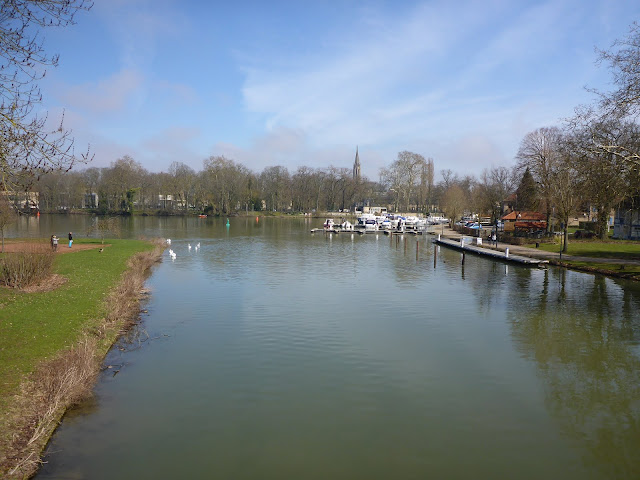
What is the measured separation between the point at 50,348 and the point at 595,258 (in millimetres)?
35654

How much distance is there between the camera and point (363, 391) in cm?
1163

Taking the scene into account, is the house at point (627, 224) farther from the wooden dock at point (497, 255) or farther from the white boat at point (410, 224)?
the white boat at point (410, 224)

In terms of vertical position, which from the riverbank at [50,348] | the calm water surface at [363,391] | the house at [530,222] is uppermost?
the house at [530,222]

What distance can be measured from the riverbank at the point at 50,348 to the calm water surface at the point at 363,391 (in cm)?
54

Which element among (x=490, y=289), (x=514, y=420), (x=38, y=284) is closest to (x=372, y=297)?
(x=490, y=289)

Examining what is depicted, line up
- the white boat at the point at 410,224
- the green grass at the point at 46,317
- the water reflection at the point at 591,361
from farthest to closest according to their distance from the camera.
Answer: the white boat at the point at 410,224 → the green grass at the point at 46,317 → the water reflection at the point at 591,361

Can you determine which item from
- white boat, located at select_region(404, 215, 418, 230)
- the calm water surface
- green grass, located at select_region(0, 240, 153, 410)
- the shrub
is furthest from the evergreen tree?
the shrub

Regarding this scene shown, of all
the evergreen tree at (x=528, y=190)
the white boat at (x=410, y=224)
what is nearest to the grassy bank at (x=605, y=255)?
the evergreen tree at (x=528, y=190)

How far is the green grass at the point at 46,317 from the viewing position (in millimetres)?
10464

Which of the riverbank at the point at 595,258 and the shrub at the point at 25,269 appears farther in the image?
the riverbank at the point at 595,258

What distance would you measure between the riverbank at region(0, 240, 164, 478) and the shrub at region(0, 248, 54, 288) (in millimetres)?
867

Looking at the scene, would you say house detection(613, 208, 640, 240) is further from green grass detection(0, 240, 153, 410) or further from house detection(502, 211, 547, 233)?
green grass detection(0, 240, 153, 410)

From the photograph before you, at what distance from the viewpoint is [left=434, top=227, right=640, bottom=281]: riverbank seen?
96.6ft

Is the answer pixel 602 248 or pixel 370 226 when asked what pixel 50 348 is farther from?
pixel 370 226
